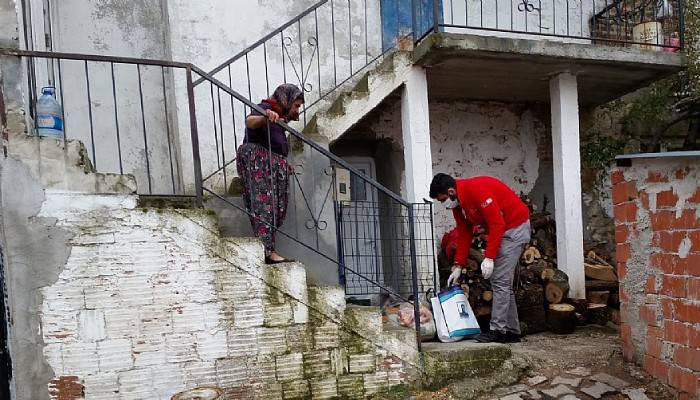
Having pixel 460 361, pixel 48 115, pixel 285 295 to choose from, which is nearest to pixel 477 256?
pixel 460 361

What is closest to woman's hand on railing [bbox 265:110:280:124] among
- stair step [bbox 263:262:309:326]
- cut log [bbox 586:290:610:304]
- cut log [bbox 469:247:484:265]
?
stair step [bbox 263:262:309:326]

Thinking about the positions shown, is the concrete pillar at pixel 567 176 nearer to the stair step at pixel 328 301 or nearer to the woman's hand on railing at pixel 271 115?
the stair step at pixel 328 301

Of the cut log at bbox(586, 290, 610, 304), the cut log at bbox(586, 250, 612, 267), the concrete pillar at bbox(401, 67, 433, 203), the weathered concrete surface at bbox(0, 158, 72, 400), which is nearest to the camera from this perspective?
the weathered concrete surface at bbox(0, 158, 72, 400)

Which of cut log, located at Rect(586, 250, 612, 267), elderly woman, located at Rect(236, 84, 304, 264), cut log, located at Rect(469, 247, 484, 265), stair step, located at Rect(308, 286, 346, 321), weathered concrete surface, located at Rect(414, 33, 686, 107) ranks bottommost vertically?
cut log, located at Rect(586, 250, 612, 267)

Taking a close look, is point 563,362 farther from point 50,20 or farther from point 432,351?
point 50,20

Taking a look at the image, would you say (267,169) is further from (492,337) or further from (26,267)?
(492,337)

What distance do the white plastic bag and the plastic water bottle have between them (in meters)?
3.37

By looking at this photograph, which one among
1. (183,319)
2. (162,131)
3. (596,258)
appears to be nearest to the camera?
(183,319)

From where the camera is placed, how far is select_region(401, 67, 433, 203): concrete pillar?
577cm

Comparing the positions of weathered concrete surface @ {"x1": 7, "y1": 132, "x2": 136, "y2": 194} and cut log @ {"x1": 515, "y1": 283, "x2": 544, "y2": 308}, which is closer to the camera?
weathered concrete surface @ {"x1": 7, "y1": 132, "x2": 136, "y2": 194}

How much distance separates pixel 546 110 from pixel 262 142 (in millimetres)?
5294

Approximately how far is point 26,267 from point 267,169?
1774 mm

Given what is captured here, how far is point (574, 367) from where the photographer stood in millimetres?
4320

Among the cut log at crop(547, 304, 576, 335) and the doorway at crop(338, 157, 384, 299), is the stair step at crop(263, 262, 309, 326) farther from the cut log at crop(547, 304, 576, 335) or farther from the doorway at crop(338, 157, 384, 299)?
the cut log at crop(547, 304, 576, 335)
